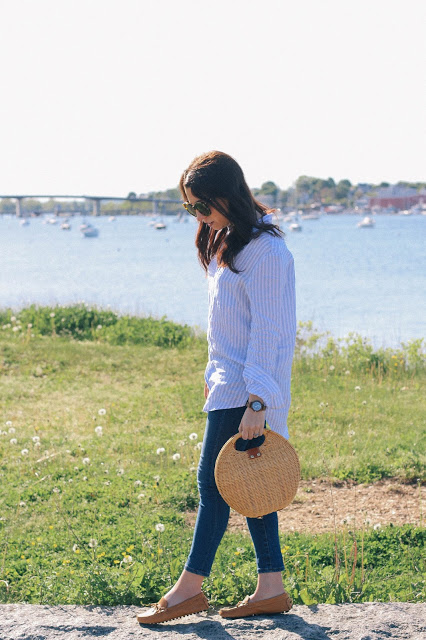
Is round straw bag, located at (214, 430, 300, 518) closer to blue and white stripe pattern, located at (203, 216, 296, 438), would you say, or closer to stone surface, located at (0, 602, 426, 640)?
blue and white stripe pattern, located at (203, 216, 296, 438)

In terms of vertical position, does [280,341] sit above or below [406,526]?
above

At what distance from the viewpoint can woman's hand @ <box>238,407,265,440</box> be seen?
312 cm

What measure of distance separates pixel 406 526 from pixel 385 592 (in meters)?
1.10

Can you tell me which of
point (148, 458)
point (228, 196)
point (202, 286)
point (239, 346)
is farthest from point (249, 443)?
point (202, 286)

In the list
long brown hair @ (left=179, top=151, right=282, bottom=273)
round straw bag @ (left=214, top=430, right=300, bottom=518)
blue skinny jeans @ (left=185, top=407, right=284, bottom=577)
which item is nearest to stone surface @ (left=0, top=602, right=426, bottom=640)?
blue skinny jeans @ (left=185, top=407, right=284, bottom=577)

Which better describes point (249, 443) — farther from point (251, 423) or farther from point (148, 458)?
point (148, 458)

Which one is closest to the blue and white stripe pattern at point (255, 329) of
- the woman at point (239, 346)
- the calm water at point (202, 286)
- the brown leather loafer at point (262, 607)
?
the woman at point (239, 346)

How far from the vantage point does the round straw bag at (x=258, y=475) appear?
317cm

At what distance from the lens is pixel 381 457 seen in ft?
21.7

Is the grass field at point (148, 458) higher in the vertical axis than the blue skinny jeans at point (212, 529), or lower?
lower

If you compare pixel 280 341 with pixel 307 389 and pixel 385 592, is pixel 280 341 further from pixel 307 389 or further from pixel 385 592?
pixel 307 389

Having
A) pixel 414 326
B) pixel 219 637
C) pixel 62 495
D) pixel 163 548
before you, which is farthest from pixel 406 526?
pixel 414 326

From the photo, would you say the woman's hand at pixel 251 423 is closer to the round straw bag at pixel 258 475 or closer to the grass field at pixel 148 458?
the round straw bag at pixel 258 475

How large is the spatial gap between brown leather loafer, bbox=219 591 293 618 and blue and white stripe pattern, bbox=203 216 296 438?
75cm
